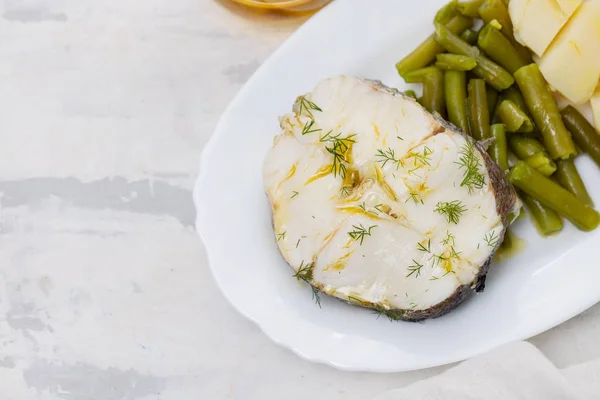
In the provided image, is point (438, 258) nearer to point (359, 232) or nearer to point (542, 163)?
point (359, 232)

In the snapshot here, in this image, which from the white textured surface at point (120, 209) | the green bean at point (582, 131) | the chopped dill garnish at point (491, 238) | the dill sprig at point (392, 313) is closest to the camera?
the chopped dill garnish at point (491, 238)

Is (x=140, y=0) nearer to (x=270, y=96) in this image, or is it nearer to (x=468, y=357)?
(x=270, y=96)

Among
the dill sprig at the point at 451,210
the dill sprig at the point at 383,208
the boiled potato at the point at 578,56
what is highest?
the boiled potato at the point at 578,56

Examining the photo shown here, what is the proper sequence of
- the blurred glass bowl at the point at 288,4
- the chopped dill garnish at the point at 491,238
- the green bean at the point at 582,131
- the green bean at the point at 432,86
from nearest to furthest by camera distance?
the chopped dill garnish at the point at 491,238 → the green bean at the point at 582,131 → the green bean at the point at 432,86 → the blurred glass bowl at the point at 288,4

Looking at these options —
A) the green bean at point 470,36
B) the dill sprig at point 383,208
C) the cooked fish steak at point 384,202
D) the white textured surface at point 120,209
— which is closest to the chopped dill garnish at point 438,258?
the cooked fish steak at point 384,202

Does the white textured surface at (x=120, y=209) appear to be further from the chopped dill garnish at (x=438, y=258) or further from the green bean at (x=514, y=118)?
the green bean at (x=514, y=118)

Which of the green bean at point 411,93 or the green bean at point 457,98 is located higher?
the green bean at point 457,98

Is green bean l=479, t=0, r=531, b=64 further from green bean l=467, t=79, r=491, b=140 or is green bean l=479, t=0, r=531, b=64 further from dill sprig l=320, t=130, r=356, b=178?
dill sprig l=320, t=130, r=356, b=178

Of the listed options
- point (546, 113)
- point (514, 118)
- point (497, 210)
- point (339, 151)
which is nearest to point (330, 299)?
point (339, 151)
